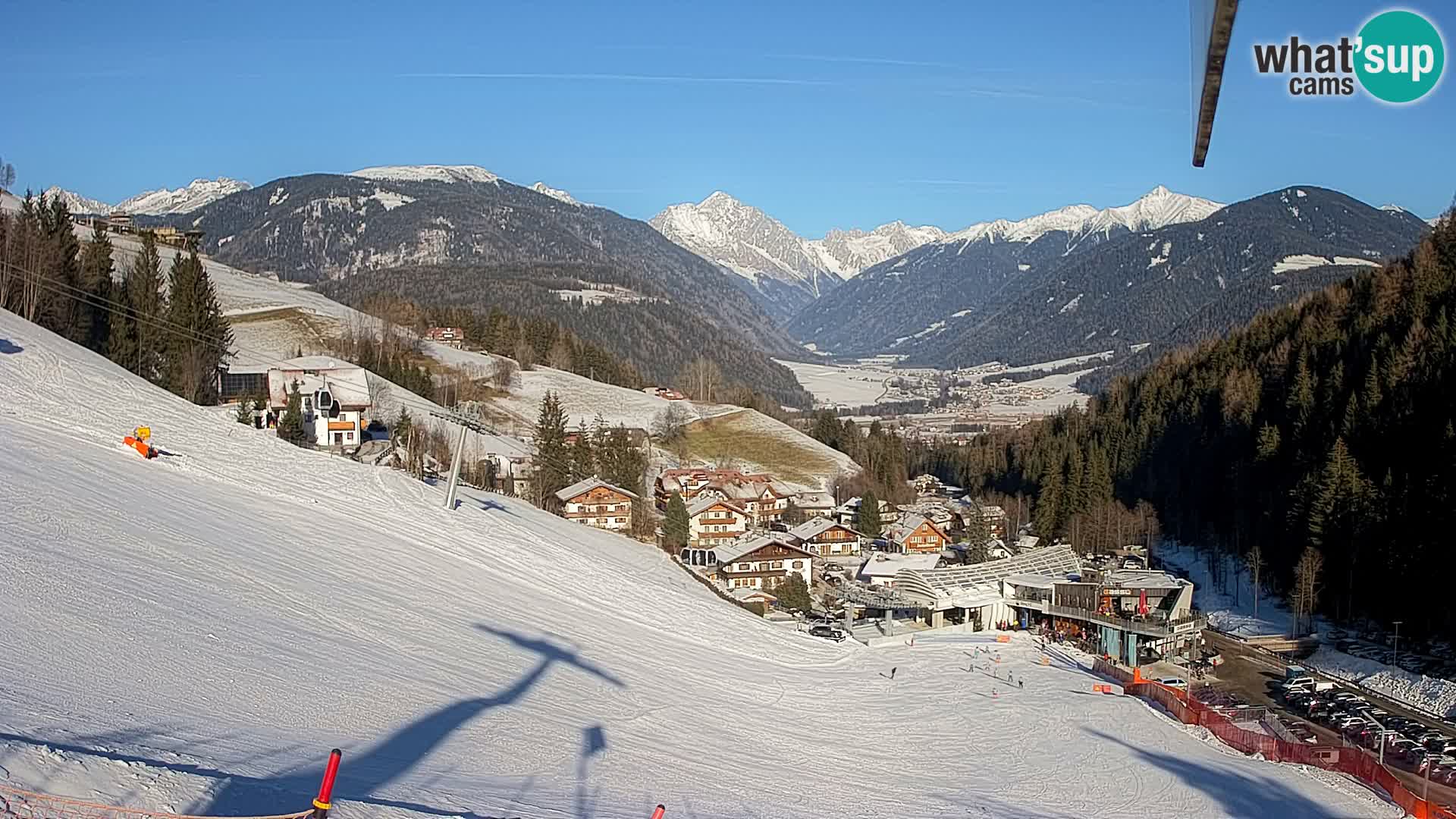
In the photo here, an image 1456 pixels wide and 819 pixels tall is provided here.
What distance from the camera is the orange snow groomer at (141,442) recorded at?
2844 centimetres

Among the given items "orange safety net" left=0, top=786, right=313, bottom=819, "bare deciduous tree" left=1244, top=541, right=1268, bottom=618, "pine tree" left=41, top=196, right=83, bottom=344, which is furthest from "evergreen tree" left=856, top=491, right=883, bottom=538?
"orange safety net" left=0, top=786, right=313, bottom=819

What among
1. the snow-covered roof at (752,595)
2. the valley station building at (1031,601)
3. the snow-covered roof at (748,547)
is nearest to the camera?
the valley station building at (1031,601)

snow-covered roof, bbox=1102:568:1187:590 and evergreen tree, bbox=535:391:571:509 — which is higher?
evergreen tree, bbox=535:391:571:509

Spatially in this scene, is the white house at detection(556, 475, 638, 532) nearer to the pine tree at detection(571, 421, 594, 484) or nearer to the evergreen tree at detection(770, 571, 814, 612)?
the pine tree at detection(571, 421, 594, 484)

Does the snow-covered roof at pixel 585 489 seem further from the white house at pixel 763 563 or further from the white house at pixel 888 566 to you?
the white house at pixel 888 566

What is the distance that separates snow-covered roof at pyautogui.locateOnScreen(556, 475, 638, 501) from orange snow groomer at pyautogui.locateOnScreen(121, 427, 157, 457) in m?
28.0

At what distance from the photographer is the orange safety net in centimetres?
786

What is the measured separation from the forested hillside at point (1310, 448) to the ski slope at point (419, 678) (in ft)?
48.2

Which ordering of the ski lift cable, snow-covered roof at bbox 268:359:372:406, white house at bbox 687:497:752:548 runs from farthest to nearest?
white house at bbox 687:497:752:548 < snow-covered roof at bbox 268:359:372:406 < the ski lift cable

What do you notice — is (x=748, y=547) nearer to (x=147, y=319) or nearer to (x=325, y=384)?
(x=325, y=384)

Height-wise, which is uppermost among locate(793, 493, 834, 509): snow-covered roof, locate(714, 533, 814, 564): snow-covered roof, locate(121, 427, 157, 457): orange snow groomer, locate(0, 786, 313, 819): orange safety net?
locate(121, 427, 157, 457): orange snow groomer

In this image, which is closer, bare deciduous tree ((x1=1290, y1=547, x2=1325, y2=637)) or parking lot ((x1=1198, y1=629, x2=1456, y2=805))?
parking lot ((x1=1198, y1=629, x2=1456, y2=805))

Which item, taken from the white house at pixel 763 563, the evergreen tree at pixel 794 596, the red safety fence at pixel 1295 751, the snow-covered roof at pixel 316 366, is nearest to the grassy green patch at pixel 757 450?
the white house at pixel 763 563

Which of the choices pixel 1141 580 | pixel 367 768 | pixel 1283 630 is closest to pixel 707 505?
pixel 1141 580
